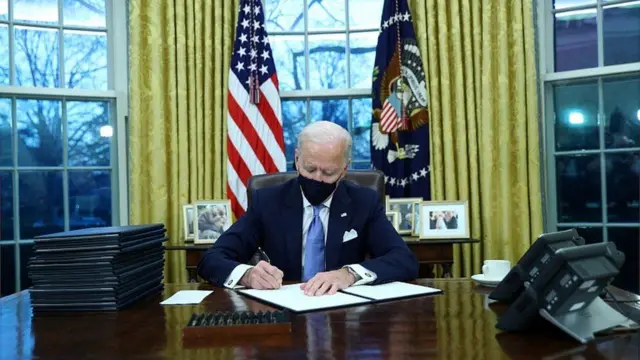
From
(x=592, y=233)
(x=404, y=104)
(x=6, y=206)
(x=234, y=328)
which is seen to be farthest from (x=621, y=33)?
(x=6, y=206)

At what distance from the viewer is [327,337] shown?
109cm

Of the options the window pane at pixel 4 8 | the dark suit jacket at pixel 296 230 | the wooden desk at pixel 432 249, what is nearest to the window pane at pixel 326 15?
the wooden desk at pixel 432 249

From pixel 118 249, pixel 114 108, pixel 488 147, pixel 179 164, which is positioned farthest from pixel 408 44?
pixel 118 249

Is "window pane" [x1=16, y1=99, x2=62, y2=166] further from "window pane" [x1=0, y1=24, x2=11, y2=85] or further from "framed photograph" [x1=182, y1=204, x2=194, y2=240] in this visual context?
"framed photograph" [x1=182, y1=204, x2=194, y2=240]

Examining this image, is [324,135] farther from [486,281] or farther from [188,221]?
[188,221]

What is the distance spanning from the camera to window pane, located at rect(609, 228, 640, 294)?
3.30m

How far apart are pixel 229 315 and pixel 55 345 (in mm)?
330

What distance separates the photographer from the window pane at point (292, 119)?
149 inches

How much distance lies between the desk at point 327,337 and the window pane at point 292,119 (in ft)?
7.79

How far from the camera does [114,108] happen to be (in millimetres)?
3660

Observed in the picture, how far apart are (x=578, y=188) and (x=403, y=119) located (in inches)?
44.2

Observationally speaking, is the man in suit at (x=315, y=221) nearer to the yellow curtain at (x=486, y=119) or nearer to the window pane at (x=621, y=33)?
the yellow curtain at (x=486, y=119)

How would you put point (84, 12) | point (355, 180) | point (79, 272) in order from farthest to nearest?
point (84, 12), point (355, 180), point (79, 272)

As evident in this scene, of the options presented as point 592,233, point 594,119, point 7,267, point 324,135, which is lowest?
point 7,267
